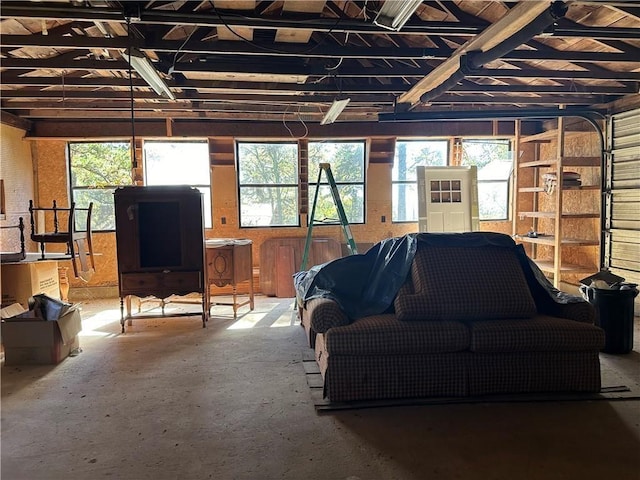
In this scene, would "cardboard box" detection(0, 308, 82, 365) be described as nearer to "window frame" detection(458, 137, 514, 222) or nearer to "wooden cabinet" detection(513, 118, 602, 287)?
"wooden cabinet" detection(513, 118, 602, 287)

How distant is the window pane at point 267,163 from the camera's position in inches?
272

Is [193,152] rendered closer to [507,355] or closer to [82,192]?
[82,192]

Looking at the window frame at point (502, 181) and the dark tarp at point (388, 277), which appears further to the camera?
the window frame at point (502, 181)

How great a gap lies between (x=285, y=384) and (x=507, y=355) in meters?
1.60

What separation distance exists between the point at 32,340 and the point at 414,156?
5659 millimetres

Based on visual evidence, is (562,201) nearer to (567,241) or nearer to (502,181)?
(567,241)

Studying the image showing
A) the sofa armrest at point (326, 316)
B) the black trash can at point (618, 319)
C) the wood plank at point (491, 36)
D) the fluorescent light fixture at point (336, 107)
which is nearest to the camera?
the wood plank at point (491, 36)

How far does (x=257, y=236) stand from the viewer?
6.95m

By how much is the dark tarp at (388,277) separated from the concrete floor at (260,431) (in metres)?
0.70

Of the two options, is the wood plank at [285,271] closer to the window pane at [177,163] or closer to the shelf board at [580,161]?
the window pane at [177,163]

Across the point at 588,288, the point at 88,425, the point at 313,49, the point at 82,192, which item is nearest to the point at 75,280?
the point at 82,192

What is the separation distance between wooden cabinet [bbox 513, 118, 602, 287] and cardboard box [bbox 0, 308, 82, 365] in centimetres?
568

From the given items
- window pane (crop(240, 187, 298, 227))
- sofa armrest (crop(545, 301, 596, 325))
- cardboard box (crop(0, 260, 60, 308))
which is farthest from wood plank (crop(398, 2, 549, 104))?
cardboard box (crop(0, 260, 60, 308))

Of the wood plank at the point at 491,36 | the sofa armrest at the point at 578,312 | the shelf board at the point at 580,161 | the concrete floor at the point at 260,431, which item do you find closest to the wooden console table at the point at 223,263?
the concrete floor at the point at 260,431
